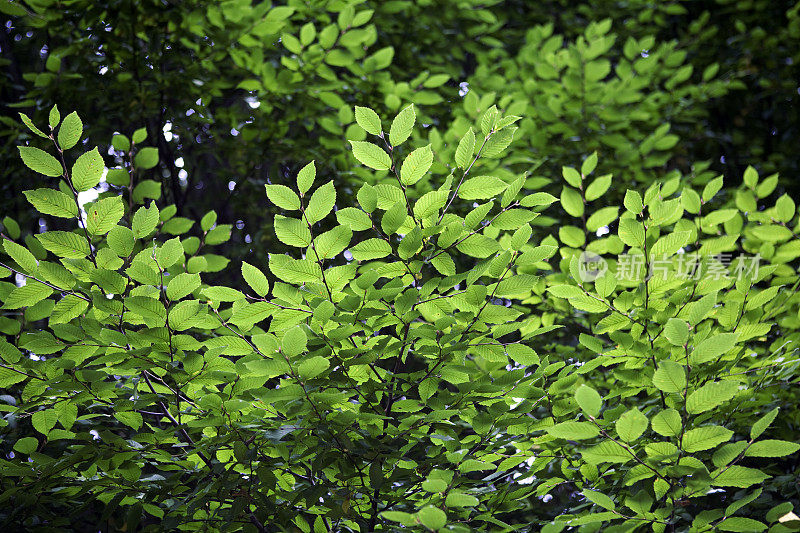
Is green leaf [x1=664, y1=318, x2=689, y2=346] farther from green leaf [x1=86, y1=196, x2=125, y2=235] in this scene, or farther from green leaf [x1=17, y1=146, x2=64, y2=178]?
green leaf [x1=17, y1=146, x2=64, y2=178]

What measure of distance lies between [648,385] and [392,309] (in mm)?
834

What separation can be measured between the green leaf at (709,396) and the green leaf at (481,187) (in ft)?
2.36

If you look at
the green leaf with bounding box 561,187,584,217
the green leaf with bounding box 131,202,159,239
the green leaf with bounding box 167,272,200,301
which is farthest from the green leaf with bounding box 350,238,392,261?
the green leaf with bounding box 561,187,584,217

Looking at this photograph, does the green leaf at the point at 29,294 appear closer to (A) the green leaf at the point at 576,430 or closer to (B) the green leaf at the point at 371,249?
(B) the green leaf at the point at 371,249

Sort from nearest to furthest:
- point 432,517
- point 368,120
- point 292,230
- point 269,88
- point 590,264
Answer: point 432,517
point 292,230
point 368,120
point 590,264
point 269,88

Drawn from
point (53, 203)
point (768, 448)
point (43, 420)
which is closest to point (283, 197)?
point (53, 203)

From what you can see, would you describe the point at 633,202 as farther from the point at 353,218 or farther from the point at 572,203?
the point at 353,218

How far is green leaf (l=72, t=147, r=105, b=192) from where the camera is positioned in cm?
173

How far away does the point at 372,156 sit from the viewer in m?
1.76

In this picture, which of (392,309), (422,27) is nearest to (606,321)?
(392,309)

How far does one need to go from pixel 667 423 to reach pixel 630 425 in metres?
0.10

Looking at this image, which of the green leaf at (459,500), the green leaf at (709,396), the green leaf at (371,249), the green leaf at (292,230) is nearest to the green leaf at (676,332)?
the green leaf at (709,396)

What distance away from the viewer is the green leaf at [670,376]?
4.83 ft

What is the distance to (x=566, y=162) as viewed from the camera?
3.89 m
